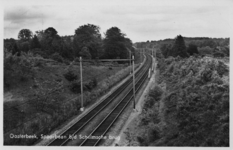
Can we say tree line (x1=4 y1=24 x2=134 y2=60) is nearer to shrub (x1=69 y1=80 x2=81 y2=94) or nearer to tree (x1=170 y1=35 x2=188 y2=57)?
tree (x1=170 y1=35 x2=188 y2=57)

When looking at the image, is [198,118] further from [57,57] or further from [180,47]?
[180,47]

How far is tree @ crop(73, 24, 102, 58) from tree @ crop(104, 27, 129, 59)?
2.73m

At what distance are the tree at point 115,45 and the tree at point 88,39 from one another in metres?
2.73

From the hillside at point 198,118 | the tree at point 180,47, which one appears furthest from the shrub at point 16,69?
the tree at point 180,47

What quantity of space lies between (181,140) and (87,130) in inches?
292

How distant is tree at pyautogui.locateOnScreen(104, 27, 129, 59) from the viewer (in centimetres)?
4481

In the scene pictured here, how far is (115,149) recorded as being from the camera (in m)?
11.1

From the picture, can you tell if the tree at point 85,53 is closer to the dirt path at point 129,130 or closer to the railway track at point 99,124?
the railway track at point 99,124

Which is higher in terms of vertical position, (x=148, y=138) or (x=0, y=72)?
(x=0, y=72)

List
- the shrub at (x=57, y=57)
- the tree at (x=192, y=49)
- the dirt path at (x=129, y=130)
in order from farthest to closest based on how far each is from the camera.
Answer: the shrub at (x=57, y=57)
the tree at (x=192, y=49)
the dirt path at (x=129, y=130)

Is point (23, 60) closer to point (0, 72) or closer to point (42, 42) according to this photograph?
point (0, 72)

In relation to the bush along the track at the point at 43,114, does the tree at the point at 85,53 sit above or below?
above

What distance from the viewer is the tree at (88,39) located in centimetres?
4628

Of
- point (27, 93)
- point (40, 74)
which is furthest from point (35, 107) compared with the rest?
point (40, 74)
